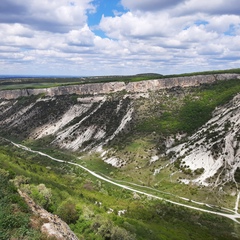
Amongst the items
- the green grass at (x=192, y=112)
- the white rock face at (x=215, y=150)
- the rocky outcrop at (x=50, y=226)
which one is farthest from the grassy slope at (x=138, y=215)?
the green grass at (x=192, y=112)

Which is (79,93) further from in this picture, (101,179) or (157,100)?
(101,179)

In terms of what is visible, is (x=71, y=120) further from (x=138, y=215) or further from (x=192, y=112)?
(x=138, y=215)

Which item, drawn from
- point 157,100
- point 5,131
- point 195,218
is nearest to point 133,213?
point 195,218

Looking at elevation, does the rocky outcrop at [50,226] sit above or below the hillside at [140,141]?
above

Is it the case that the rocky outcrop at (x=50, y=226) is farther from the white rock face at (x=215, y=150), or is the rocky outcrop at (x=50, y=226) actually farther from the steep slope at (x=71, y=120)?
the steep slope at (x=71, y=120)

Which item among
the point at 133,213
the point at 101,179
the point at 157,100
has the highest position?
the point at 157,100

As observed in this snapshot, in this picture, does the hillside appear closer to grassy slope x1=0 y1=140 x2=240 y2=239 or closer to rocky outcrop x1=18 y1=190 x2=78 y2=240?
grassy slope x1=0 y1=140 x2=240 y2=239
